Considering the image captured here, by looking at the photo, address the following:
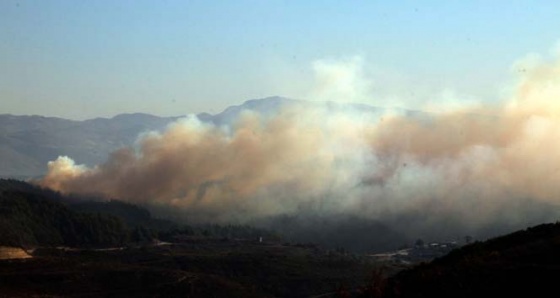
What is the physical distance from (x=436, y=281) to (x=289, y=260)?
127 m

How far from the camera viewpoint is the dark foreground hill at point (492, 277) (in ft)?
140

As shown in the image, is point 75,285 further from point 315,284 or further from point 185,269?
point 315,284

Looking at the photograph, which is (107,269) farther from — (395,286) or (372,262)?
(395,286)

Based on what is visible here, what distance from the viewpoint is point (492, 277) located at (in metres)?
46.1

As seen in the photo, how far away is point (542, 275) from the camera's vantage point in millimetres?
43781

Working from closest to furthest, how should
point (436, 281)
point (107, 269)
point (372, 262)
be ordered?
point (436, 281) < point (107, 269) < point (372, 262)

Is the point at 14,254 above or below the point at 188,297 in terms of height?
above

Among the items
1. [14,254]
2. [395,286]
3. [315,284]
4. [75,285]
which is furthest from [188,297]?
[395,286]

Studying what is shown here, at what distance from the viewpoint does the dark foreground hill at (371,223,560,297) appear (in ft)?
140

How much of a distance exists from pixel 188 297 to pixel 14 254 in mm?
64465

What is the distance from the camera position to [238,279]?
150 metres

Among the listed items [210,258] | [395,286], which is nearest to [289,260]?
[210,258]

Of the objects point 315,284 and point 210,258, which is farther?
point 210,258

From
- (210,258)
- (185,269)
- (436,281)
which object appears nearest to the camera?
(436,281)
